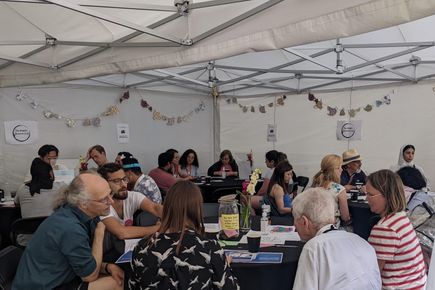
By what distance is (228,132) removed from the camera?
8141 mm

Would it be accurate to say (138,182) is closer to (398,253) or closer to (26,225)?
(26,225)

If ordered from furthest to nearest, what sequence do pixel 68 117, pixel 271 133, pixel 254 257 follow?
pixel 271 133
pixel 68 117
pixel 254 257

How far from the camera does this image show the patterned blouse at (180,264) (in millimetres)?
1661

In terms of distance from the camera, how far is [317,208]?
1807 millimetres

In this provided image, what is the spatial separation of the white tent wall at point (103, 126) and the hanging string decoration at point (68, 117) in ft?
0.11

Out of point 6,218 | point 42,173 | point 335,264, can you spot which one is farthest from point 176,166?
point 335,264

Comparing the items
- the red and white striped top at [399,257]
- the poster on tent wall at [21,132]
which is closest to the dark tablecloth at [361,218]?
the red and white striped top at [399,257]

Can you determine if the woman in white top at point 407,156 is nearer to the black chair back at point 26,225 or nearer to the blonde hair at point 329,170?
the blonde hair at point 329,170

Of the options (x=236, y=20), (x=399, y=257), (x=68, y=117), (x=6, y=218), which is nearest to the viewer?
(x=399, y=257)

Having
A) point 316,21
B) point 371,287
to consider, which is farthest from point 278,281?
point 316,21

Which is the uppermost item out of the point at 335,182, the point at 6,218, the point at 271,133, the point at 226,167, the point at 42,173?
the point at 271,133

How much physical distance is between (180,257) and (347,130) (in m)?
5.59

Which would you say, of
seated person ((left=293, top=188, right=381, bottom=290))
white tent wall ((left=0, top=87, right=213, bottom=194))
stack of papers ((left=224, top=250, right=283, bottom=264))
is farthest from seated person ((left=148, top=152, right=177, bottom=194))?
seated person ((left=293, top=188, right=381, bottom=290))

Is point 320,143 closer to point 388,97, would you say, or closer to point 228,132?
point 388,97
